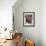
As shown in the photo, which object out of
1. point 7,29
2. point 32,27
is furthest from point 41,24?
point 7,29

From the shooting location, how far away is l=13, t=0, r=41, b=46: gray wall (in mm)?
5551

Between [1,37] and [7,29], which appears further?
[7,29]

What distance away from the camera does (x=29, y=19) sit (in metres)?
5.54

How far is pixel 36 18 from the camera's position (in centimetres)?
557

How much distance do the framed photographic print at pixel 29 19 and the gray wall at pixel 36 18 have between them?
14 centimetres

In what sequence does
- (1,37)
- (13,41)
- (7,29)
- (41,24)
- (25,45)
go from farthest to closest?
1. (41,24)
2. (25,45)
3. (7,29)
4. (1,37)
5. (13,41)

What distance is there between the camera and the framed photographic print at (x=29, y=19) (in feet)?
18.1

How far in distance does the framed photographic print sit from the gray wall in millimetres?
136

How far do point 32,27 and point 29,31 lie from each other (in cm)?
22

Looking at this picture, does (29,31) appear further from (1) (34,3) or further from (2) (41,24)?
(1) (34,3)

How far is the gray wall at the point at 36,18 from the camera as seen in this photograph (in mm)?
5551

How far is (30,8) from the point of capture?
555 centimetres

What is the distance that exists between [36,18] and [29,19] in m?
0.32

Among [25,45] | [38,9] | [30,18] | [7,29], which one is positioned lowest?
[25,45]
